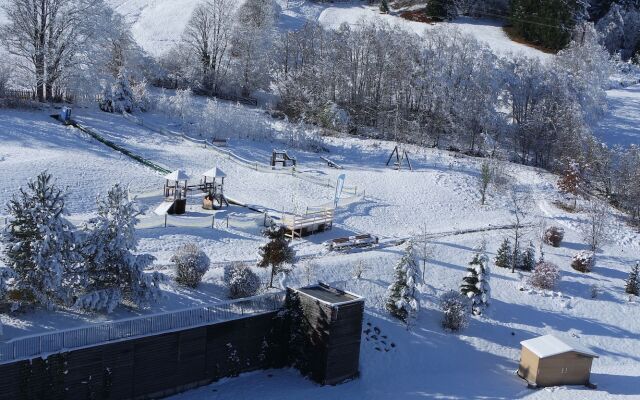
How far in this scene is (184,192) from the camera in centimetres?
2820

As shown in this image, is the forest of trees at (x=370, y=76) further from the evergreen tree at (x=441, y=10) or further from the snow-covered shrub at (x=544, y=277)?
the evergreen tree at (x=441, y=10)

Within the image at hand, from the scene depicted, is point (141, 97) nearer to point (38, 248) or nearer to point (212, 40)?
point (212, 40)

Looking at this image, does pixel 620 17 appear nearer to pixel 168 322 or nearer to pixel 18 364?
pixel 168 322

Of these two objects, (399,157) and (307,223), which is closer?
(307,223)

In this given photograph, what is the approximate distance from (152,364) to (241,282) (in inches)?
160

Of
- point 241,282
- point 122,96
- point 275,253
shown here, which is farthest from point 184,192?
point 122,96

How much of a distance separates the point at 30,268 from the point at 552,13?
171 ft

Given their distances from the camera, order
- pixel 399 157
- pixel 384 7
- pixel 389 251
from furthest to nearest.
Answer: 1. pixel 384 7
2. pixel 399 157
3. pixel 389 251

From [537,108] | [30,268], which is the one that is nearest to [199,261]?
[30,268]

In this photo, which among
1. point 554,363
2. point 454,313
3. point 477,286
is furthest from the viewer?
point 477,286

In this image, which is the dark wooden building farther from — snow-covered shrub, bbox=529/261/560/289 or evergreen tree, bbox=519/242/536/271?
evergreen tree, bbox=519/242/536/271

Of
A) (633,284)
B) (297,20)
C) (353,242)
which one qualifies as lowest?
(633,284)

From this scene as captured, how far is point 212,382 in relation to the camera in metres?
19.5

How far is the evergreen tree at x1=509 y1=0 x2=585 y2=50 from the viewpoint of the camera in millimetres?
58531
